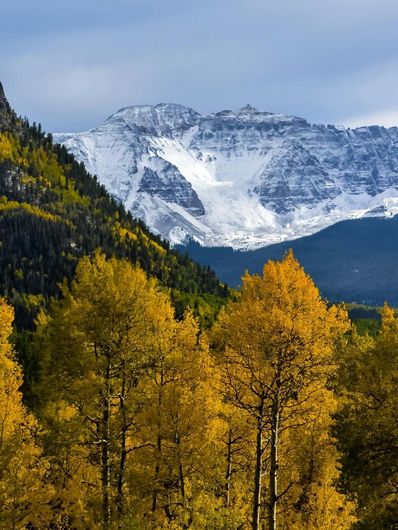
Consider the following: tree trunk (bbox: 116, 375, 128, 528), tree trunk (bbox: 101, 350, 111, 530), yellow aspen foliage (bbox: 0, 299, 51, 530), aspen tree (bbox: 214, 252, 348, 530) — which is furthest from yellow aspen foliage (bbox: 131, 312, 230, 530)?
yellow aspen foliage (bbox: 0, 299, 51, 530)

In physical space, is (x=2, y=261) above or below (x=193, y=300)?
above

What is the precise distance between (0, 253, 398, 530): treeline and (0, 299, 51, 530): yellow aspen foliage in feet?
0.45

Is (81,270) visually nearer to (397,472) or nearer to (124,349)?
(124,349)

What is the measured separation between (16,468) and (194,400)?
9588mm

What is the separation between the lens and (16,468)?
33281 mm

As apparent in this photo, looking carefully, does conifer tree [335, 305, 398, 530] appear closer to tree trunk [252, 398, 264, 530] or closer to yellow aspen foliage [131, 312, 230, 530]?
tree trunk [252, 398, 264, 530]

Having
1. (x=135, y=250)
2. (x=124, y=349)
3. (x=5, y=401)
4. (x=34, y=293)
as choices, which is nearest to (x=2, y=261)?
(x=34, y=293)

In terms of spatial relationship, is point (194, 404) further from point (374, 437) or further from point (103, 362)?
point (374, 437)

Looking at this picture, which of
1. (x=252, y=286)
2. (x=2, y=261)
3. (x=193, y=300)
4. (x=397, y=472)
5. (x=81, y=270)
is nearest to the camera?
(x=397, y=472)

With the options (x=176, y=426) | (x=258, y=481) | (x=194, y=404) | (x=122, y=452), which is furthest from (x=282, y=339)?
(x=122, y=452)

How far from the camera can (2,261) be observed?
188 m

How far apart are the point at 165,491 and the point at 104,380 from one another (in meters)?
8.29

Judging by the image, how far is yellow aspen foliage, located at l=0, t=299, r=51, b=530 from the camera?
1297 inches

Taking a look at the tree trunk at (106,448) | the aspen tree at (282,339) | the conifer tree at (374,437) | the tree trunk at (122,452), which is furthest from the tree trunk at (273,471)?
the tree trunk at (106,448)
